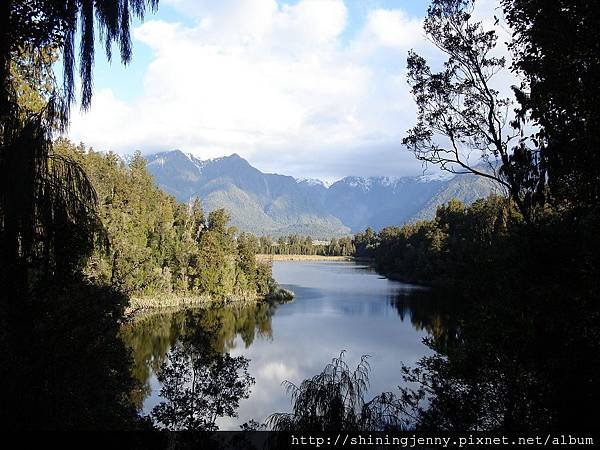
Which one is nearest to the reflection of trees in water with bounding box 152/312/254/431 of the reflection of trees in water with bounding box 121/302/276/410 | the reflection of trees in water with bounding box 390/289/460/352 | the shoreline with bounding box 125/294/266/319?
the reflection of trees in water with bounding box 121/302/276/410

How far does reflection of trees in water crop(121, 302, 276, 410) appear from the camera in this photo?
2073 centimetres

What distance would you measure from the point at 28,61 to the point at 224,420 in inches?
468

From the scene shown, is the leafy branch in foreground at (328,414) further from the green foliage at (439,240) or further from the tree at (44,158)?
the green foliage at (439,240)

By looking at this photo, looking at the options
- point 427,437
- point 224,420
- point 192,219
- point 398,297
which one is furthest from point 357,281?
point 427,437

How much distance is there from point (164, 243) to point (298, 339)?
2310 cm

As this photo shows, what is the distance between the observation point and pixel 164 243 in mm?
44344

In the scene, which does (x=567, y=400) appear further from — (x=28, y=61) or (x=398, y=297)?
(x=398, y=297)

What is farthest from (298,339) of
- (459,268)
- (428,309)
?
(459,268)

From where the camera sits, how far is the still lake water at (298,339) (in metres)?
17.4

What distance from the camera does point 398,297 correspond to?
42844 mm

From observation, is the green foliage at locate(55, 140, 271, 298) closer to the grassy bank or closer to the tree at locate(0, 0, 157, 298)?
the grassy bank

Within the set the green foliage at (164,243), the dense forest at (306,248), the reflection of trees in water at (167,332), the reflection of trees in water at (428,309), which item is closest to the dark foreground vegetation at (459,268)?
the reflection of trees in water at (167,332)

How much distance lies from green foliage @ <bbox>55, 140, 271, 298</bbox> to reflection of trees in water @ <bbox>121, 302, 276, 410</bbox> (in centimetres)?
473

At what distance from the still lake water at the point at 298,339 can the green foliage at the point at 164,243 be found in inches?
207
